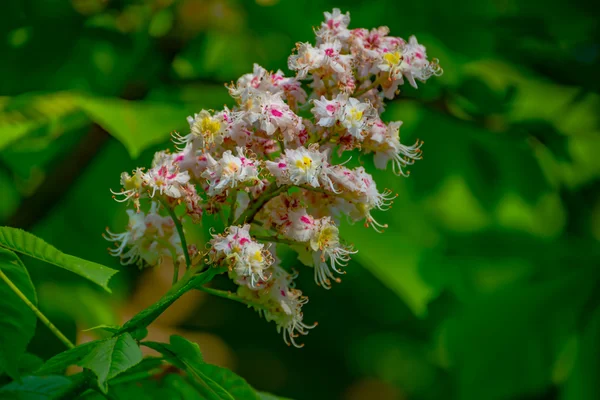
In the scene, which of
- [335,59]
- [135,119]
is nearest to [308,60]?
[335,59]

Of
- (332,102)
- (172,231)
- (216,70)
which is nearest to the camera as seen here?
(332,102)

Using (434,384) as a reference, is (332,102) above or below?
above

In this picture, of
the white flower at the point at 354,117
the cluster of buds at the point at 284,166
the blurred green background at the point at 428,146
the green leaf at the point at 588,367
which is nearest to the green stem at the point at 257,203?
the cluster of buds at the point at 284,166

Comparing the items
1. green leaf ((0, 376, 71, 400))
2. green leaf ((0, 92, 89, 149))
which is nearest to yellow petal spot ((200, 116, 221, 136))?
green leaf ((0, 376, 71, 400))

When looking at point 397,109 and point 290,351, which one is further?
point 290,351

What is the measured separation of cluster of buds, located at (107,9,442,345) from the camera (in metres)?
0.81

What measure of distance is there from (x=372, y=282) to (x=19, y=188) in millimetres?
1315

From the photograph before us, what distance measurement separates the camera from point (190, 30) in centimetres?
188

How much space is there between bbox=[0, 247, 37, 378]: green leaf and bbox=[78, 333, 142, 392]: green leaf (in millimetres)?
123

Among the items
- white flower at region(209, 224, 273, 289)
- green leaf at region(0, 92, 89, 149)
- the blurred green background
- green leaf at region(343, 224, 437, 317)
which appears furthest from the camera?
the blurred green background

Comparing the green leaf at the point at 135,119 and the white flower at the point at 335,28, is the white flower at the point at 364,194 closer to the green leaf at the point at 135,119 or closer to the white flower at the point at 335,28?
the white flower at the point at 335,28

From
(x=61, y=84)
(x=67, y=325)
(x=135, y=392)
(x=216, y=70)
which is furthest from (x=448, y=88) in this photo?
(x=135, y=392)

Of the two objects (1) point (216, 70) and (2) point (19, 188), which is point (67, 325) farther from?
(1) point (216, 70)

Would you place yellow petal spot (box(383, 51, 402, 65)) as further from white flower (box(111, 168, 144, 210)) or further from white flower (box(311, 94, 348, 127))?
white flower (box(111, 168, 144, 210))
